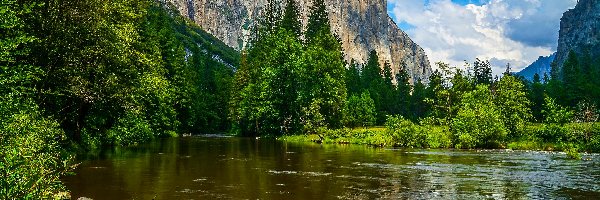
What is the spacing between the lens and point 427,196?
59.4ft

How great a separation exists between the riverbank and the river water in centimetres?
1094

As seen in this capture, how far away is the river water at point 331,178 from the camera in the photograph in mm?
18359

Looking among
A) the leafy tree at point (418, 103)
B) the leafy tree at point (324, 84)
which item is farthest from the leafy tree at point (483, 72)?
the leafy tree at point (324, 84)

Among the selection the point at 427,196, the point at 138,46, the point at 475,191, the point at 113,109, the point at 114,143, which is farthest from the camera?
the point at 138,46

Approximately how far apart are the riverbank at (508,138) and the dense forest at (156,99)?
0.11m

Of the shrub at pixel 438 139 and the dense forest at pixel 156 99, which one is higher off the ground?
the dense forest at pixel 156 99

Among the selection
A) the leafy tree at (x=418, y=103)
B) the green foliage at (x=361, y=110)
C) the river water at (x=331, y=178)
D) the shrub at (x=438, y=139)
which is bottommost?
the river water at (x=331, y=178)

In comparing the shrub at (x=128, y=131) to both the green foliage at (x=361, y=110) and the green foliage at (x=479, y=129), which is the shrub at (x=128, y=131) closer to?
the green foliage at (x=479, y=129)

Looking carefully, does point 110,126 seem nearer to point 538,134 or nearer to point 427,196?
point 427,196

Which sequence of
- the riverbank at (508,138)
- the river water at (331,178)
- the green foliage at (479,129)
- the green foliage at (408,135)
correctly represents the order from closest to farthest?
the river water at (331,178) < the riverbank at (508,138) < the green foliage at (479,129) < the green foliage at (408,135)

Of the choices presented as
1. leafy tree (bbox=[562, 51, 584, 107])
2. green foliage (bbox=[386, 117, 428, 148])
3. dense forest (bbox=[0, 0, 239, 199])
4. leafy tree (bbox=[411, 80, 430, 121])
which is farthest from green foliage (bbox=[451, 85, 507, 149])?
leafy tree (bbox=[411, 80, 430, 121])

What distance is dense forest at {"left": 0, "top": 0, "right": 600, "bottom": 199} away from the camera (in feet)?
62.8

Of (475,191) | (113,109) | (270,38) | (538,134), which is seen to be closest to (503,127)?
(538,134)

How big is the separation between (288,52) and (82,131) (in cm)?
3694
